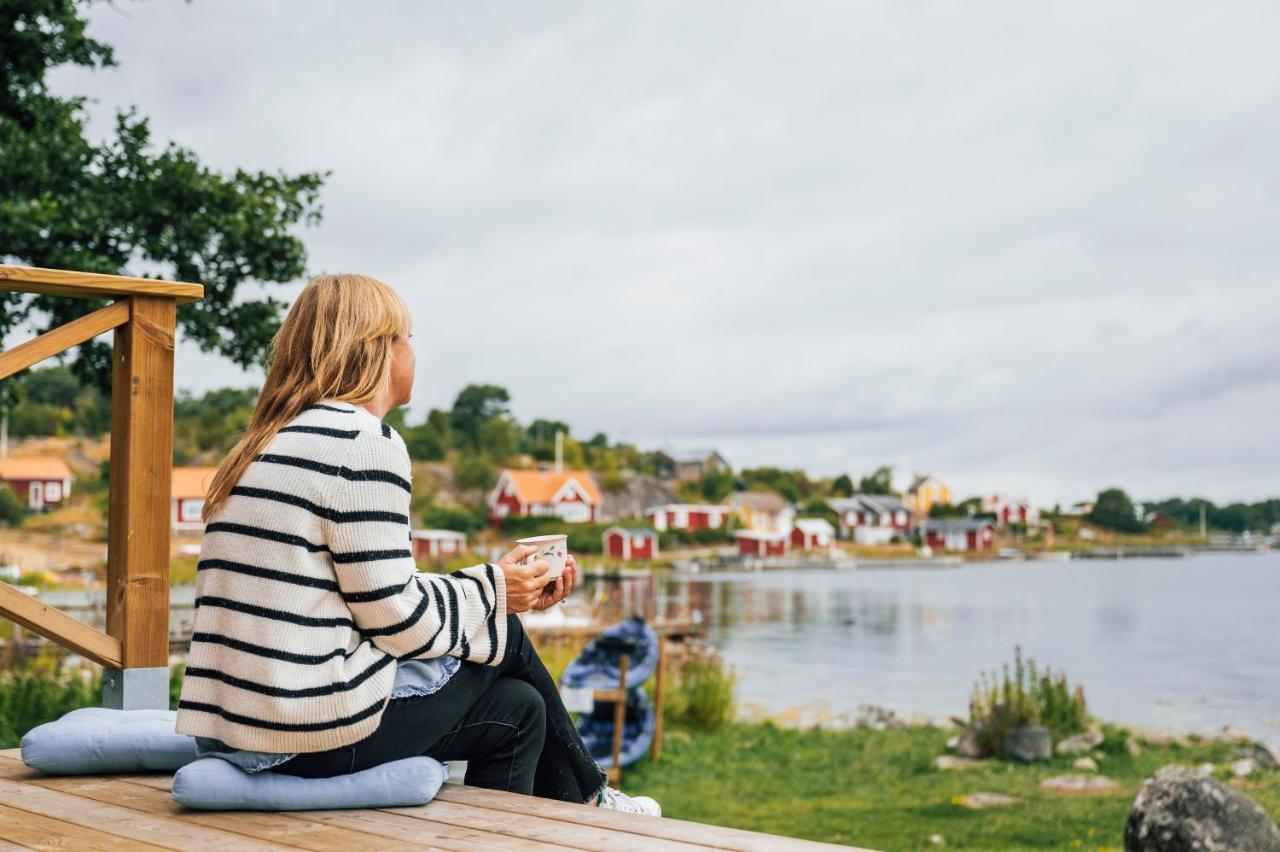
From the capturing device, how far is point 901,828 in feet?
24.6

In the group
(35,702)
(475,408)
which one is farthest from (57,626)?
(475,408)

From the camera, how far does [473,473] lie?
59.0 metres

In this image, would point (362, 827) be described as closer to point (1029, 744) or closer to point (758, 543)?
point (1029, 744)

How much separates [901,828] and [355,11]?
24.6 ft

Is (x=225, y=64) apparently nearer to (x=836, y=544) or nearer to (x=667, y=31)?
(x=667, y=31)

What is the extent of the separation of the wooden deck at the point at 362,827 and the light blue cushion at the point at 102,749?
0.56ft

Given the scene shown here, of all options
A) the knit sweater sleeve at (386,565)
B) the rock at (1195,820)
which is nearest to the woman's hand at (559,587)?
the knit sweater sleeve at (386,565)

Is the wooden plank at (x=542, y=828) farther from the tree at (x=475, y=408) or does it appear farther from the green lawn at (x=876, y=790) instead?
the tree at (x=475, y=408)

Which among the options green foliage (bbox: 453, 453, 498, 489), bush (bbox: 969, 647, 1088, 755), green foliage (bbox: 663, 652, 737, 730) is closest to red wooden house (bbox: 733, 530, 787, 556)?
green foliage (bbox: 453, 453, 498, 489)

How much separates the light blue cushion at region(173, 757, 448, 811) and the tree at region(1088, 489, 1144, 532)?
345 ft

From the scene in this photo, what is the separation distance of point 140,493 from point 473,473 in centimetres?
5649

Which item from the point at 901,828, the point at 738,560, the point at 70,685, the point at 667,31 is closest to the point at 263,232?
the point at 70,685

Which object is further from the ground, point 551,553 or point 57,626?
point 551,553

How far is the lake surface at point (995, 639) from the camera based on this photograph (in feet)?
61.5
